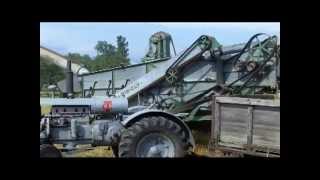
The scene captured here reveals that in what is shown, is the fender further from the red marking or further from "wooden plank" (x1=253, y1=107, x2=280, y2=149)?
"wooden plank" (x1=253, y1=107, x2=280, y2=149)

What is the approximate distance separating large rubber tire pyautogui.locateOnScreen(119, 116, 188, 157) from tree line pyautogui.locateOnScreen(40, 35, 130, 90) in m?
0.63

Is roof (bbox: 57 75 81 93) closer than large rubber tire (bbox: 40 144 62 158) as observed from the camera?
No

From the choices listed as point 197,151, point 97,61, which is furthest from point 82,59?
point 197,151

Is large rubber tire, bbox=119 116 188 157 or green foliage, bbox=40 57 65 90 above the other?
green foliage, bbox=40 57 65 90

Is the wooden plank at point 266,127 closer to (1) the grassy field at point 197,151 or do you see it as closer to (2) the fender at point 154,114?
(1) the grassy field at point 197,151

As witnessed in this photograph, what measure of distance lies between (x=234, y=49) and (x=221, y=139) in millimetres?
887

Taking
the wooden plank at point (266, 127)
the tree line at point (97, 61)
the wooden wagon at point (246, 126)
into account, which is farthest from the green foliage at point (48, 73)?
the wooden plank at point (266, 127)

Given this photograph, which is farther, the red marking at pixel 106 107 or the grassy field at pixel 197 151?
the red marking at pixel 106 107

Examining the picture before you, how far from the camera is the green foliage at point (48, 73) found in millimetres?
5652

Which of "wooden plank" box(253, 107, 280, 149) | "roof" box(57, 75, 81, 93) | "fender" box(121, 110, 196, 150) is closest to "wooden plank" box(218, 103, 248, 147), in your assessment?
"wooden plank" box(253, 107, 280, 149)

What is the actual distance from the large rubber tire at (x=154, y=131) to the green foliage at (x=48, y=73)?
828mm

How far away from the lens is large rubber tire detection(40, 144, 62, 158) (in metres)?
5.73
